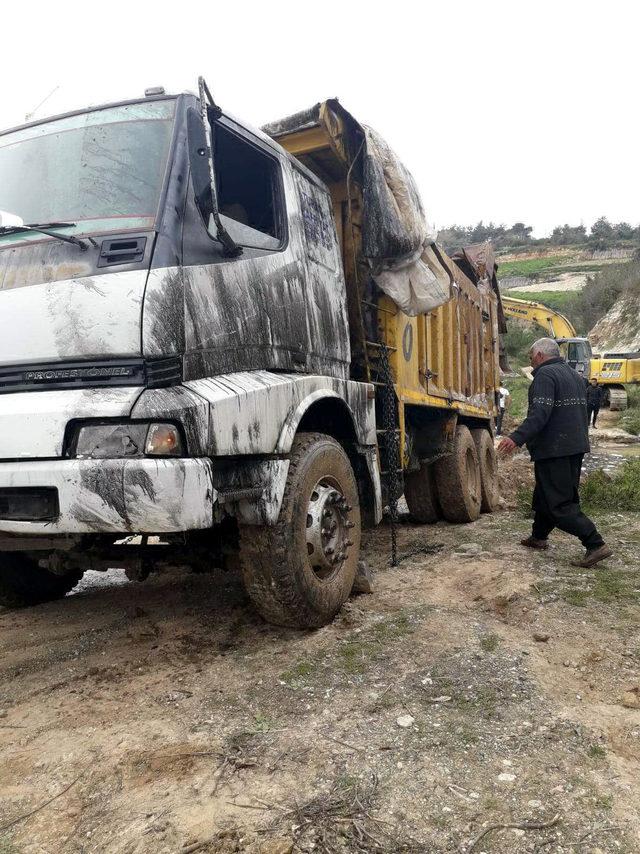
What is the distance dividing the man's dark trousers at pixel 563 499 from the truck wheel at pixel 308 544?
194cm

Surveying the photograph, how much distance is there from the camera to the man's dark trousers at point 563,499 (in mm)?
4641

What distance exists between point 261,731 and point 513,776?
848 millimetres

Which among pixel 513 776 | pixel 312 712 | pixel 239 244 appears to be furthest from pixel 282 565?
pixel 239 244

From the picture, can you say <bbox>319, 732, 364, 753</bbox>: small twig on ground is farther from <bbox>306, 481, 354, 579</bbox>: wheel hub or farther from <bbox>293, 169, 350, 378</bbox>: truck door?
<bbox>293, 169, 350, 378</bbox>: truck door

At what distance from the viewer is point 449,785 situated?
1.93m

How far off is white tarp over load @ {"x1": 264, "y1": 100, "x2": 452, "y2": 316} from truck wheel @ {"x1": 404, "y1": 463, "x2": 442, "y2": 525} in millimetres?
2169

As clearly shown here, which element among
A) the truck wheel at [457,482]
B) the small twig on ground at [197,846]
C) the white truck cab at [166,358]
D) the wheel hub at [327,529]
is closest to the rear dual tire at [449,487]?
the truck wheel at [457,482]

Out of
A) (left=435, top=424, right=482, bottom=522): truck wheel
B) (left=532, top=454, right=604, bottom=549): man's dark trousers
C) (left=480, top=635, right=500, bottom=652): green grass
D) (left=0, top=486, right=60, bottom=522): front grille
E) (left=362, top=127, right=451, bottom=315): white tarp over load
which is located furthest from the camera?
(left=435, top=424, right=482, bottom=522): truck wheel

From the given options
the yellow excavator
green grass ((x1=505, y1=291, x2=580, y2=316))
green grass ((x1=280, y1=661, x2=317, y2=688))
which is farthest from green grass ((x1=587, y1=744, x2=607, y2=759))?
green grass ((x1=505, y1=291, x2=580, y2=316))

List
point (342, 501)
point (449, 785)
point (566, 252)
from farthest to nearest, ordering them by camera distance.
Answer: point (566, 252) → point (342, 501) → point (449, 785)

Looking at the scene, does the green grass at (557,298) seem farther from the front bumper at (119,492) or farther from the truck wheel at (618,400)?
A: the front bumper at (119,492)

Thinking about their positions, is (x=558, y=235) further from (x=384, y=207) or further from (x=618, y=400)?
(x=384, y=207)

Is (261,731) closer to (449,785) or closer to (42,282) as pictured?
(449,785)

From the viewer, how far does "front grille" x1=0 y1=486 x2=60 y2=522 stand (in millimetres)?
2432
